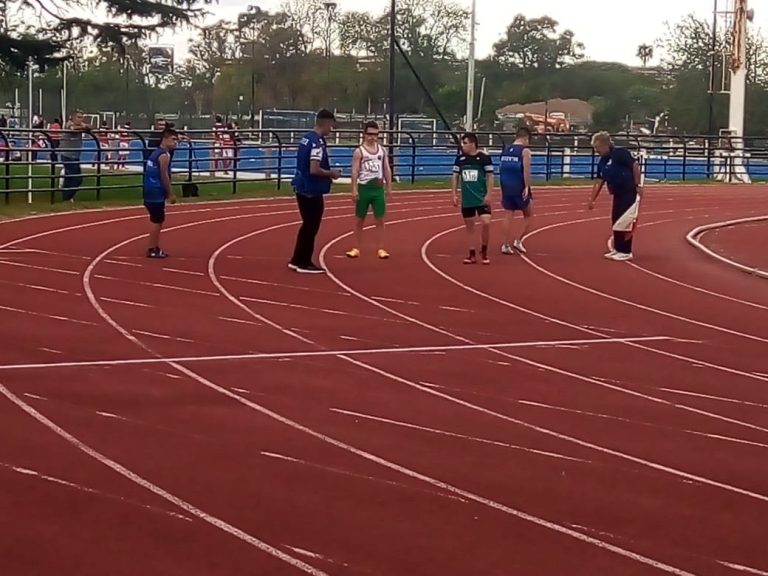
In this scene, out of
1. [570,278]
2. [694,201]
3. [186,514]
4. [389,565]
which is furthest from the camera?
[694,201]

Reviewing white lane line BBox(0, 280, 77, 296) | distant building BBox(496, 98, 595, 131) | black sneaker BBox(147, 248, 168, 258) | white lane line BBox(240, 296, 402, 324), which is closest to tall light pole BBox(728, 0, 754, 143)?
distant building BBox(496, 98, 595, 131)

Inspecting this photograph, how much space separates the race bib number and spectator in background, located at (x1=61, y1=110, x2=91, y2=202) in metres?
9.85

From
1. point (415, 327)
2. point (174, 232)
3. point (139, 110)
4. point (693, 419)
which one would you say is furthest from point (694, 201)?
point (139, 110)

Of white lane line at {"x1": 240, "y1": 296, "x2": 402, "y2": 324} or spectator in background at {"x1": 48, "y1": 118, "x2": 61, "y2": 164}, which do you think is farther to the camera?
spectator in background at {"x1": 48, "y1": 118, "x2": 61, "y2": 164}

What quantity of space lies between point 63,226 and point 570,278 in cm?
817

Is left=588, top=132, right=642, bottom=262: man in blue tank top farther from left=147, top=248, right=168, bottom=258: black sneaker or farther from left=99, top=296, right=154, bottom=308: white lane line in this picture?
left=99, top=296, right=154, bottom=308: white lane line

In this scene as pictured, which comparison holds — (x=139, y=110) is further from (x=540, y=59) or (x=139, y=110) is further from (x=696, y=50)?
(x=696, y=50)

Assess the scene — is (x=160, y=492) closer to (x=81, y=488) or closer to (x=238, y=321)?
(x=81, y=488)

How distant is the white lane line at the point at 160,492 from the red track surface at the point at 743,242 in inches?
428

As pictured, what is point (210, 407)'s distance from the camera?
7.91m

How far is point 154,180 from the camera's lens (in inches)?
605

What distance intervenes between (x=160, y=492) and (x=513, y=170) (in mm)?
11142

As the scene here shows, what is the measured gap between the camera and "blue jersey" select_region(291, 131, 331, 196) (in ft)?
46.4

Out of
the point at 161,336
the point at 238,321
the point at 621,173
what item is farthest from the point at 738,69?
the point at 161,336
